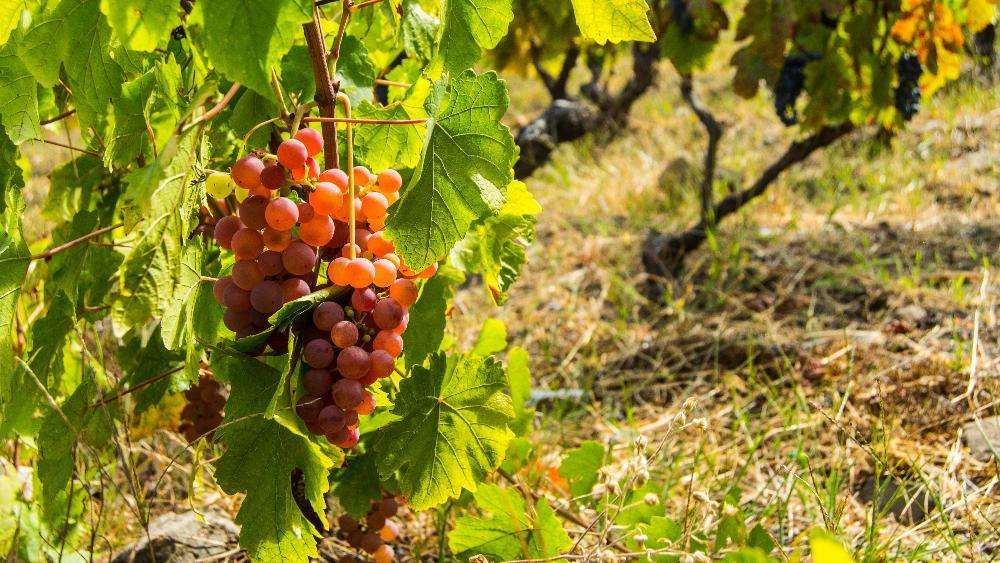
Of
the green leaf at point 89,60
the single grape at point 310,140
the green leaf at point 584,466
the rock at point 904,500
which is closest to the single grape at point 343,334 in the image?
the single grape at point 310,140

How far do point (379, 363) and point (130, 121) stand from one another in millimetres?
474

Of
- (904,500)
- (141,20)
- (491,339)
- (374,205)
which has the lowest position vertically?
(904,500)

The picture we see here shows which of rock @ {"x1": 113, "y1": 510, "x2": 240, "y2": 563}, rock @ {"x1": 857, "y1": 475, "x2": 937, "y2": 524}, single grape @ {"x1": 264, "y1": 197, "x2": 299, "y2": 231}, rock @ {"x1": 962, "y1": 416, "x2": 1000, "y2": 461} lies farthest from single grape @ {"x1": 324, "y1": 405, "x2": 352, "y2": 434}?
rock @ {"x1": 962, "y1": 416, "x2": 1000, "y2": 461}

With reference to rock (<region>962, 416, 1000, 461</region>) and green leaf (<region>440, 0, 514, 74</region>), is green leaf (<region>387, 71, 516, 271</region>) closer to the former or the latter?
green leaf (<region>440, 0, 514, 74</region>)

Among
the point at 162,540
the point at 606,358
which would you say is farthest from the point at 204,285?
the point at 606,358

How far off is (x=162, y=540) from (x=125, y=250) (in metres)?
0.58

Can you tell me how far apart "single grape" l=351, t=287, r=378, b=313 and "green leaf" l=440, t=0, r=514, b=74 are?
28 cm

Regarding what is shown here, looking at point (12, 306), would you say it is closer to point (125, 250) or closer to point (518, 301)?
point (125, 250)

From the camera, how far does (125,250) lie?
150 cm

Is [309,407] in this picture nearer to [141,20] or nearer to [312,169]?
[312,169]

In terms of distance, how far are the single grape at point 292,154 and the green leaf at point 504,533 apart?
24.6 inches

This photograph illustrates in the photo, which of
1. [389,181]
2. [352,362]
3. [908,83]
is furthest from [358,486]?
[908,83]

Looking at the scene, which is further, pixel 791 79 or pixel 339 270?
pixel 791 79

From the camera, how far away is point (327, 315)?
3.41ft
